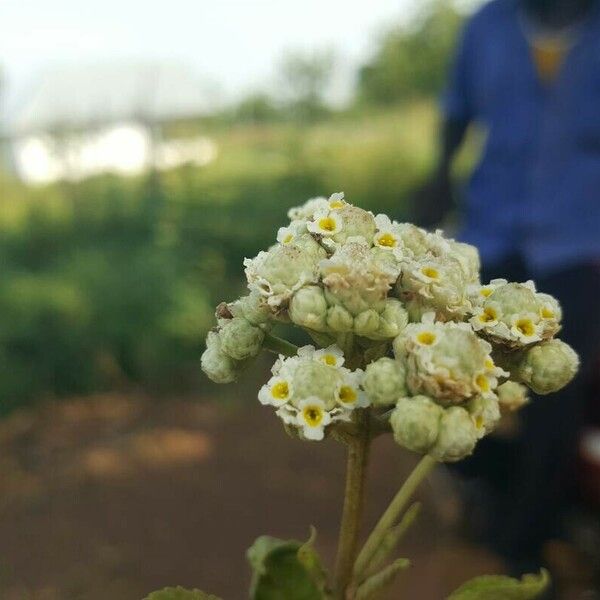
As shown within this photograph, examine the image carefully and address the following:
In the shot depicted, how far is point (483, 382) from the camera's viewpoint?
914 millimetres

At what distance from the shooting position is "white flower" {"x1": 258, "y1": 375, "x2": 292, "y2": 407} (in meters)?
0.93

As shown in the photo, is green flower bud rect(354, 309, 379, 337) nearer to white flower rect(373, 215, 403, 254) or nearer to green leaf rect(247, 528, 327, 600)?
white flower rect(373, 215, 403, 254)

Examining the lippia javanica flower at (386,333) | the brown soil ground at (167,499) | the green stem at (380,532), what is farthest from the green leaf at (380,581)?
the brown soil ground at (167,499)

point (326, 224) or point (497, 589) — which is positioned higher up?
point (326, 224)

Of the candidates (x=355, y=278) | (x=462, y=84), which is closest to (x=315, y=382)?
(x=355, y=278)

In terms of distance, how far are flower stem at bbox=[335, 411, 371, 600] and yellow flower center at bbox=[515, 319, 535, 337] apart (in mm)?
196

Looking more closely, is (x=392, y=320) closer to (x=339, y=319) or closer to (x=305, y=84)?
(x=339, y=319)

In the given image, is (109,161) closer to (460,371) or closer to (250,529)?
(250,529)

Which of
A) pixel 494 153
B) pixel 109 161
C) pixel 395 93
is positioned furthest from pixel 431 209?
pixel 395 93

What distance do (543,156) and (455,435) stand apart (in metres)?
2.34

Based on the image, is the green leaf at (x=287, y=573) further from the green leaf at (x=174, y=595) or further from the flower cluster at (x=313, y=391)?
the flower cluster at (x=313, y=391)

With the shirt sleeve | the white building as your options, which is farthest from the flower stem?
the white building

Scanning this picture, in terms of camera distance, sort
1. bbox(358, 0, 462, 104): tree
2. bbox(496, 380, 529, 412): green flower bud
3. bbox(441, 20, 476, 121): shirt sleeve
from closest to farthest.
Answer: bbox(496, 380, 529, 412): green flower bud
bbox(441, 20, 476, 121): shirt sleeve
bbox(358, 0, 462, 104): tree

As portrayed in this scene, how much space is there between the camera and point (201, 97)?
12.0 m
